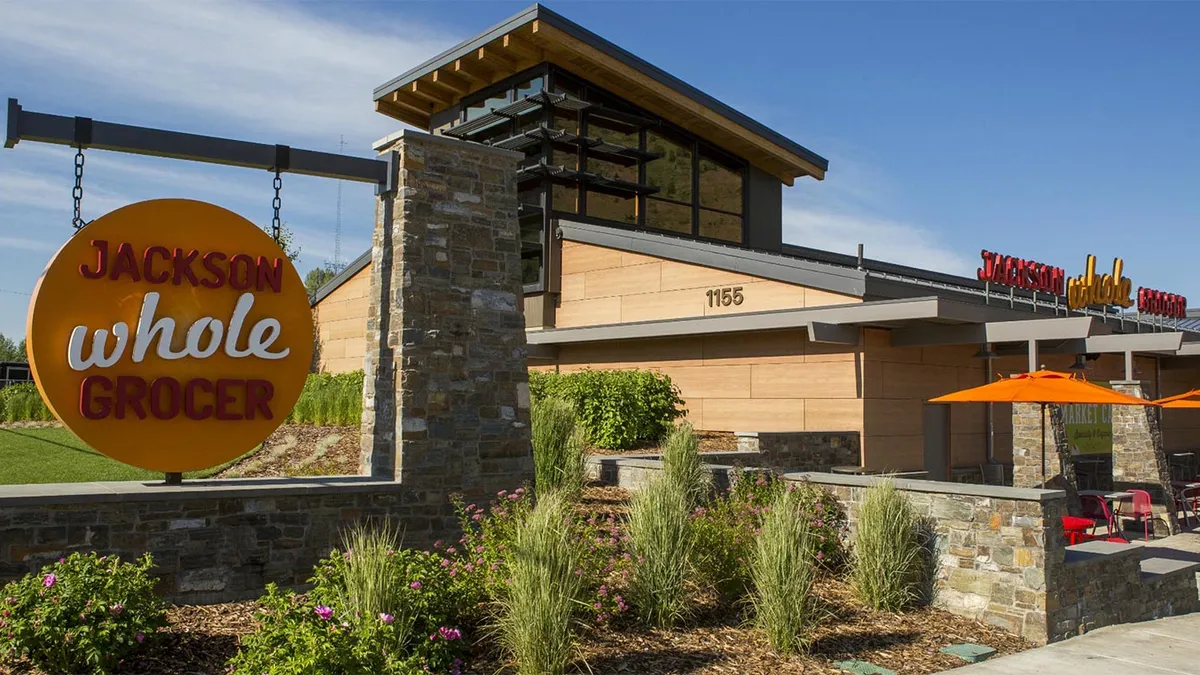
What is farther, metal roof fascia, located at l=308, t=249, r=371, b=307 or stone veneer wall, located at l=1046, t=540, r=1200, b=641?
metal roof fascia, located at l=308, t=249, r=371, b=307

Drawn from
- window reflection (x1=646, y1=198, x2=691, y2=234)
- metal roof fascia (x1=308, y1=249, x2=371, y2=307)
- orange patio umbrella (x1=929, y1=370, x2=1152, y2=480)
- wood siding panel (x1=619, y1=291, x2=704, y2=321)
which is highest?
window reflection (x1=646, y1=198, x2=691, y2=234)

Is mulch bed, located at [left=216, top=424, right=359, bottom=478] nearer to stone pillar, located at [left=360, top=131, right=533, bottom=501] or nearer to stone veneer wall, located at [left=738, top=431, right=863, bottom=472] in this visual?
stone pillar, located at [left=360, top=131, right=533, bottom=501]

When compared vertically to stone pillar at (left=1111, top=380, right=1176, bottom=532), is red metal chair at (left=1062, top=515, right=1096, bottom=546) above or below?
below

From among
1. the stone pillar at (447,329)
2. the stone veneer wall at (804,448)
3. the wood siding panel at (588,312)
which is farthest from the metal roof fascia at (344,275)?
the stone pillar at (447,329)

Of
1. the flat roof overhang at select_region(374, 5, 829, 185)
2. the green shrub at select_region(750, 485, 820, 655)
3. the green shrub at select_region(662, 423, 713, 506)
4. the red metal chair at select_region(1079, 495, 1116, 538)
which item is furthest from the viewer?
the flat roof overhang at select_region(374, 5, 829, 185)

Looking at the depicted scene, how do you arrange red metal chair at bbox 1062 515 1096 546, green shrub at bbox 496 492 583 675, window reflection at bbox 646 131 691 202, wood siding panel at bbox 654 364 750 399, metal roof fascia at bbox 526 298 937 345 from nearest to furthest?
green shrub at bbox 496 492 583 675, red metal chair at bbox 1062 515 1096 546, metal roof fascia at bbox 526 298 937 345, wood siding panel at bbox 654 364 750 399, window reflection at bbox 646 131 691 202

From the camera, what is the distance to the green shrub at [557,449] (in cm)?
1088

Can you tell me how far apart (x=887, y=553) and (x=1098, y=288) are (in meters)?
14.6

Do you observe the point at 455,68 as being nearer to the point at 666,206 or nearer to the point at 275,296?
the point at 666,206

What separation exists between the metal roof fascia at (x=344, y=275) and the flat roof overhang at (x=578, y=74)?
4.37 m

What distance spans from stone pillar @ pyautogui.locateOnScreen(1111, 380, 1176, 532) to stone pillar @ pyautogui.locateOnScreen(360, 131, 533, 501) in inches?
515

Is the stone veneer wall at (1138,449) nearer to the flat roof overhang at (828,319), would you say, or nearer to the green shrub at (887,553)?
the flat roof overhang at (828,319)

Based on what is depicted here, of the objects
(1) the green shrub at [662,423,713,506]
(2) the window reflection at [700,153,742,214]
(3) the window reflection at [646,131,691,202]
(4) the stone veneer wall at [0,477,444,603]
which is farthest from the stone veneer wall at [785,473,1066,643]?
(2) the window reflection at [700,153,742,214]

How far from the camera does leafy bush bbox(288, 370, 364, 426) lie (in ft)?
58.3
